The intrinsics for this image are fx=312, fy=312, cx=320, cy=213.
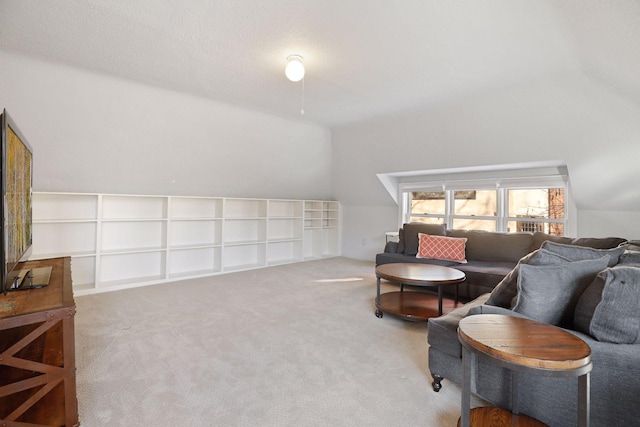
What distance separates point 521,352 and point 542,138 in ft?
11.1

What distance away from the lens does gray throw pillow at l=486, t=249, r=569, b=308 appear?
5.80ft

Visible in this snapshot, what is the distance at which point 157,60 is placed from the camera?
2939 mm

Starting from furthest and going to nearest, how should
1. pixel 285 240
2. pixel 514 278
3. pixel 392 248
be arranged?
1. pixel 285 240
2. pixel 392 248
3. pixel 514 278

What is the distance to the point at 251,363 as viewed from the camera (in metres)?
2.28

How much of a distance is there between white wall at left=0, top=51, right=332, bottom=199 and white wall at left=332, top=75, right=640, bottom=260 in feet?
4.65

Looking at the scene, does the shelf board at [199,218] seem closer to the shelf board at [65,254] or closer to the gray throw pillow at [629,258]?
the shelf board at [65,254]

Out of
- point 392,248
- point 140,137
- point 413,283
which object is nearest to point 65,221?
point 140,137

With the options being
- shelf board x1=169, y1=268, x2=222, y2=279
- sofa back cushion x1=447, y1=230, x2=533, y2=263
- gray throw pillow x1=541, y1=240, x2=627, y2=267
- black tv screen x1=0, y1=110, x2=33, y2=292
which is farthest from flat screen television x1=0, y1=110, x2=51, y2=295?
sofa back cushion x1=447, y1=230, x2=533, y2=263

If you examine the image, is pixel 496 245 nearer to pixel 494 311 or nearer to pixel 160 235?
pixel 494 311

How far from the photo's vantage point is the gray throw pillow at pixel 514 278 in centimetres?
177

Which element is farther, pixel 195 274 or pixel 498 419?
pixel 195 274

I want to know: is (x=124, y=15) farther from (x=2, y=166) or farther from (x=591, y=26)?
(x=591, y=26)

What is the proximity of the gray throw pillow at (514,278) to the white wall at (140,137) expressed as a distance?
379cm

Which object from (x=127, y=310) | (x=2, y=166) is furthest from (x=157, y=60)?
(x=127, y=310)
